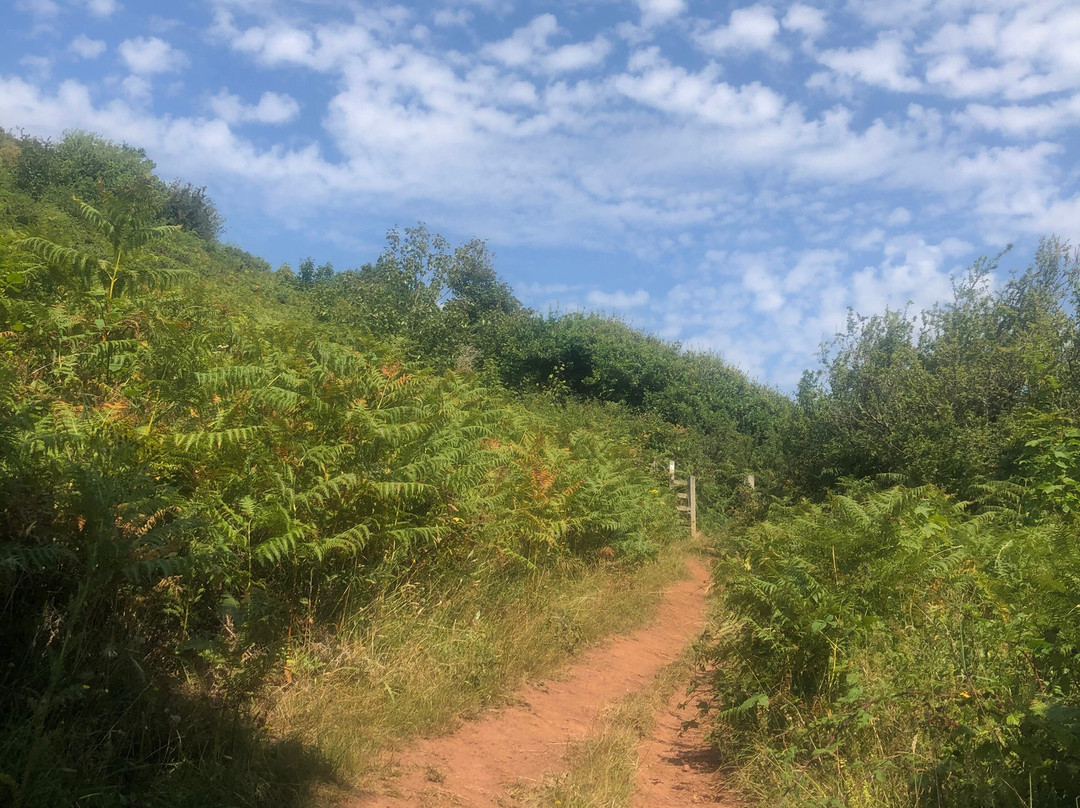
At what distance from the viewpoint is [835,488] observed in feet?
51.2

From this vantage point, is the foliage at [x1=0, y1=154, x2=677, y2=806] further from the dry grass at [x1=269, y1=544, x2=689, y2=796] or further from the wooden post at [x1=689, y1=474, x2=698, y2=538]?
the wooden post at [x1=689, y1=474, x2=698, y2=538]

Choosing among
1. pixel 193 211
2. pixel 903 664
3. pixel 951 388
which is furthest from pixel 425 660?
pixel 193 211

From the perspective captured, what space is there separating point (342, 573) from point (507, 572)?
107 inches

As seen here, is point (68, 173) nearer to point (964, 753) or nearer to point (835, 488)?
point (835, 488)

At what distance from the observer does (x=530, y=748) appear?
5.30m

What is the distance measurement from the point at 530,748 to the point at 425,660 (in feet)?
3.27

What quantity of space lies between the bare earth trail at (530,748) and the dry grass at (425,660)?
16 centimetres

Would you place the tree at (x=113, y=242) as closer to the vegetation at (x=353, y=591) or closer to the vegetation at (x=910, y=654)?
the vegetation at (x=353, y=591)

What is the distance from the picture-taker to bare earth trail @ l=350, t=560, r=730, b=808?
4371mm

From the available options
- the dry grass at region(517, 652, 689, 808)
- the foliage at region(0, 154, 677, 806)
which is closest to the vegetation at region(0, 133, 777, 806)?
the foliage at region(0, 154, 677, 806)

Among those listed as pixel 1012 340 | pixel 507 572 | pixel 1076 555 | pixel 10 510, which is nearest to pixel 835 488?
pixel 1012 340

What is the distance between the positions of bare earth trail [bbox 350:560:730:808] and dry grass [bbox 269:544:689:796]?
0.16 m

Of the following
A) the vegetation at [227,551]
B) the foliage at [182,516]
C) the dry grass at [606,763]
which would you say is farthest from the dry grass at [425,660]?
the dry grass at [606,763]

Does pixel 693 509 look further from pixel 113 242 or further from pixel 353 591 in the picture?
pixel 113 242
